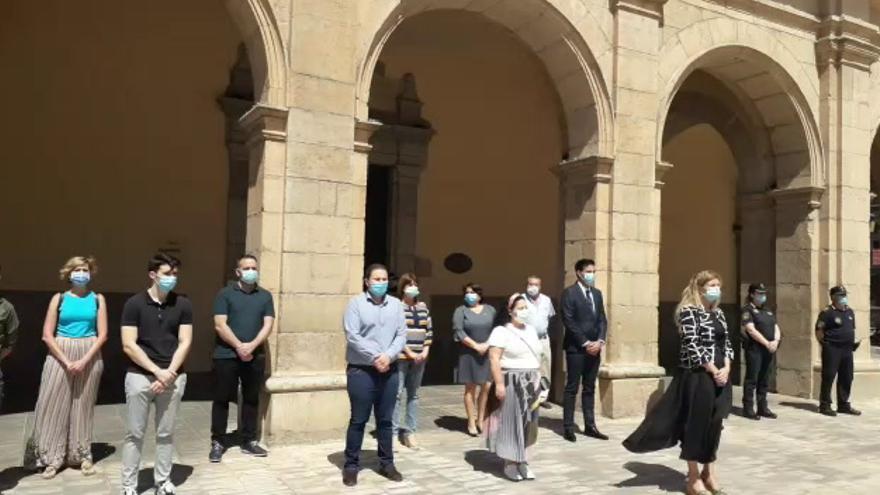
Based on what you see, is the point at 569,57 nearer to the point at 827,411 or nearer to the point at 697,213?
the point at 827,411

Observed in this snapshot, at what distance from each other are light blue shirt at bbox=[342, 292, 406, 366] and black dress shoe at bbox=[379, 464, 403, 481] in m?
0.87

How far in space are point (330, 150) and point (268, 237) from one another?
100 cm

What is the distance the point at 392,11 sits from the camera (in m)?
7.42

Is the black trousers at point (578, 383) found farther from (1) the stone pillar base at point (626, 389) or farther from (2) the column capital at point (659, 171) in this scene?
(2) the column capital at point (659, 171)

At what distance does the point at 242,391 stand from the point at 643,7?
6.36 metres

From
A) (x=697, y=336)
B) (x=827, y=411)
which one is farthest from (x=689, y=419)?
(x=827, y=411)

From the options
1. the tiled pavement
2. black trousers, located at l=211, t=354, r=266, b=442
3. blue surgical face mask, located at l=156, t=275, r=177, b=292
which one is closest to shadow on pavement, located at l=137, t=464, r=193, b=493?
the tiled pavement

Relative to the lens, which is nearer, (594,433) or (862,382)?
(594,433)

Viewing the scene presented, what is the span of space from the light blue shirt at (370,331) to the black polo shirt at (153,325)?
124 cm

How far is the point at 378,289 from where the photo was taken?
574 centimetres

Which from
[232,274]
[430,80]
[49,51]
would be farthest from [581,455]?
[49,51]

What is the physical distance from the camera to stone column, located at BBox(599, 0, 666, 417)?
28.2 ft

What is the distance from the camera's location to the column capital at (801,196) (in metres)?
10.7

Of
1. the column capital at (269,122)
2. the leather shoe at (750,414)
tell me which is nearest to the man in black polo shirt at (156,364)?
the column capital at (269,122)
